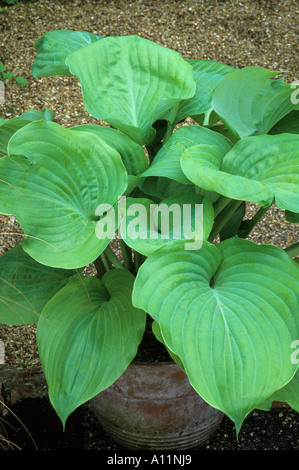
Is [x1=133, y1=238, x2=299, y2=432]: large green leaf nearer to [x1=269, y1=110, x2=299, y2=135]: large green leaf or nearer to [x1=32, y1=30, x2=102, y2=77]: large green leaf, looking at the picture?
[x1=269, y1=110, x2=299, y2=135]: large green leaf

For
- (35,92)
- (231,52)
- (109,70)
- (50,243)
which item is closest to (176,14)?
(231,52)

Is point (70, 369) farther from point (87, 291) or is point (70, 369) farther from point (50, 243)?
point (50, 243)

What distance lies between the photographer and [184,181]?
45.8 inches

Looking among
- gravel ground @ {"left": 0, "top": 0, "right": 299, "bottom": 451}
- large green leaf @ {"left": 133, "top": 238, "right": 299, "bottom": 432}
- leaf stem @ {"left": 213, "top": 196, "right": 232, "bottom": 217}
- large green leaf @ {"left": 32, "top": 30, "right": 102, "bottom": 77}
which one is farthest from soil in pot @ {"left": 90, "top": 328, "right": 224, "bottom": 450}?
gravel ground @ {"left": 0, "top": 0, "right": 299, "bottom": 451}

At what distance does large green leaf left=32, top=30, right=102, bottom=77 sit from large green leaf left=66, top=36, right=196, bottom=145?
4.3 inches

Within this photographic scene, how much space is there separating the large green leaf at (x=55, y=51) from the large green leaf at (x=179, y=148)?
1.24 feet

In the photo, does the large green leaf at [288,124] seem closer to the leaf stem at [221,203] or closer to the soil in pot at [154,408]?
the leaf stem at [221,203]

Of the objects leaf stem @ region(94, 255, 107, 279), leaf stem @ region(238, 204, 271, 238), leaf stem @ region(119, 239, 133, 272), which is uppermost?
leaf stem @ region(238, 204, 271, 238)

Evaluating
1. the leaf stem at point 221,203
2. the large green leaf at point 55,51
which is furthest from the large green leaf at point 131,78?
the leaf stem at point 221,203

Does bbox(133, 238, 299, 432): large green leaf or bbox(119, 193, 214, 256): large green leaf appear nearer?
bbox(133, 238, 299, 432): large green leaf

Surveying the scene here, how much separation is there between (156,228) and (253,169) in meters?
0.24

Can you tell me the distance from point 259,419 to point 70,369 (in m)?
0.71

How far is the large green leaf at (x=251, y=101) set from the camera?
4.17 ft

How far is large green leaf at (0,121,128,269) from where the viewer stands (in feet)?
3.58
